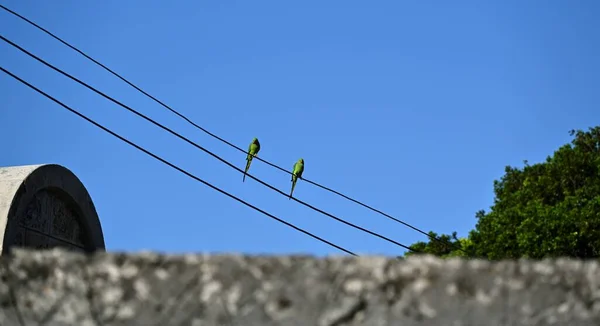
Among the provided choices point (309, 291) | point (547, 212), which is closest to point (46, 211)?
point (309, 291)

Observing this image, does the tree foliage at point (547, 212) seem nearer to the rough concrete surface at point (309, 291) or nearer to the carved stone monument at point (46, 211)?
the carved stone monument at point (46, 211)

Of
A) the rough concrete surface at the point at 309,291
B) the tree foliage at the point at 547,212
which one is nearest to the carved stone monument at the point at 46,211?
the rough concrete surface at the point at 309,291

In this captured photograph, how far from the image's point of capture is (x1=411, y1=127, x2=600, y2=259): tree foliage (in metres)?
24.9

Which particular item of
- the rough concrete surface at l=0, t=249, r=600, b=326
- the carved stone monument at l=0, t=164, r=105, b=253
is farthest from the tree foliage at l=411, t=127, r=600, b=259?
the rough concrete surface at l=0, t=249, r=600, b=326

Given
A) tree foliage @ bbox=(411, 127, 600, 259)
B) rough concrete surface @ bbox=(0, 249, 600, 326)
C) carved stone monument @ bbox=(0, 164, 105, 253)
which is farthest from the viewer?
tree foliage @ bbox=(411, 127, 600, 259)

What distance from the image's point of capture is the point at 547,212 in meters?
25.3

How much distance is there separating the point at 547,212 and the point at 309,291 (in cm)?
2542

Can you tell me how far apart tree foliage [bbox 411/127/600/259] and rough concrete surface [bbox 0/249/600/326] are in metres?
22.3

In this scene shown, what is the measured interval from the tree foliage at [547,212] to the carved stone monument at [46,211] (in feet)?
56.8

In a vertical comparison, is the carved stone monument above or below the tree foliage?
below

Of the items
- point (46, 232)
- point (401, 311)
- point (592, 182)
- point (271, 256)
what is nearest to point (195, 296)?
point (271, 256)

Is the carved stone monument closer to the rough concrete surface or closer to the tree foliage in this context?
the rough concrete surface

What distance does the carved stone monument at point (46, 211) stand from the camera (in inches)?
238

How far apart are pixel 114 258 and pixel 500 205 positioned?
95.3 ft
